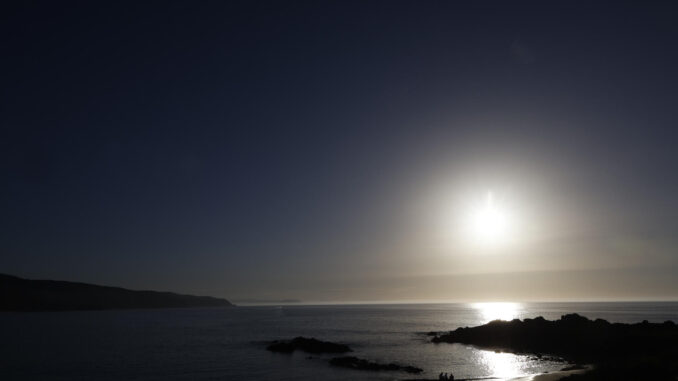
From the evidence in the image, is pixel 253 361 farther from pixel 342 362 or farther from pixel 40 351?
pixel 40 351

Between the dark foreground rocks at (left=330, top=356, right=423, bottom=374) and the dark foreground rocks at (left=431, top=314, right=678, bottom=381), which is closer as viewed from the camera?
the dark foreground rocks at (left=431, top=314, right=678, bottom=381)

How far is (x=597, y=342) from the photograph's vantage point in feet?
217

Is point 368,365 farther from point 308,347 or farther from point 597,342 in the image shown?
point 597,342

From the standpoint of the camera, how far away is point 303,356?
68312 mm

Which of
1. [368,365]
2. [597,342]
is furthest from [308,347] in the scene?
[597,342]

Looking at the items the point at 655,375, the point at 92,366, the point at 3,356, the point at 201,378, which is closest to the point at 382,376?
the point at 201,378

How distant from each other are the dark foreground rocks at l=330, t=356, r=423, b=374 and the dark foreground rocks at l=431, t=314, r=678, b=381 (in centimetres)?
1962

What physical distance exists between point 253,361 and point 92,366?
2136 cm

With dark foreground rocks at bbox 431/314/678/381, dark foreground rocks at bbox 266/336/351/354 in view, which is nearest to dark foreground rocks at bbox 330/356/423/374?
dark foreground rocks at bbox 266/336/351/354

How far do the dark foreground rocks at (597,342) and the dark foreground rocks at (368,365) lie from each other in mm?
19620

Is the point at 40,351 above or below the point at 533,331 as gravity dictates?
below

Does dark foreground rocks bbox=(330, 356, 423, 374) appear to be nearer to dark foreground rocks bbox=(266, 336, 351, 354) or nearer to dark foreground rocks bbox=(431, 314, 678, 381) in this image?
dark foreground rocks bbox=(266, 336, 351, 354)

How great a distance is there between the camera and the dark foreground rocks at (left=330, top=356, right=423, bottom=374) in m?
55.3

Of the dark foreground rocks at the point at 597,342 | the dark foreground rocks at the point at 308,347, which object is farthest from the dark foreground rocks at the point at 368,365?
the dark foreground rocks at the point at 597,342
